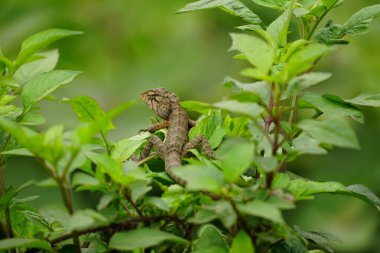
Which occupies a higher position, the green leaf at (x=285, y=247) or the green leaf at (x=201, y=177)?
the green leaf at (x=201, y=177)

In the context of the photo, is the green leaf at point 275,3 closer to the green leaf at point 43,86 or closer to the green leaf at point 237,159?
the green leaf at point 43,86

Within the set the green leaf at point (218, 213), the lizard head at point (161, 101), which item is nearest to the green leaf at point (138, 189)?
the green leaf at point (218, 213)

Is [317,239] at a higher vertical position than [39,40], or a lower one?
lower

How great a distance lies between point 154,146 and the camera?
6.16 feet

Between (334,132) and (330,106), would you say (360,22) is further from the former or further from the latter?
(334,132)

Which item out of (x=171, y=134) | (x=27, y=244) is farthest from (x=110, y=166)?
(x=171, y=134)

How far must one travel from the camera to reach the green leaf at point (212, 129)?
1504mm

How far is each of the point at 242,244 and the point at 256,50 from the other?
1.07ft

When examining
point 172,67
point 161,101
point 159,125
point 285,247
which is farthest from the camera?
point 172,67

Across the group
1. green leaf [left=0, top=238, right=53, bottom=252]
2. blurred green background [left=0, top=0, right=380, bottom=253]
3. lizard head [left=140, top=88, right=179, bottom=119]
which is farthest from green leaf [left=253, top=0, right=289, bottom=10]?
blurred green background [left=0, top=0, right=380, bottom=253]

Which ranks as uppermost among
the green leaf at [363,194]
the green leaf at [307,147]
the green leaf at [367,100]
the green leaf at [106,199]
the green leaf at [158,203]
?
the green leaf at [307,147]

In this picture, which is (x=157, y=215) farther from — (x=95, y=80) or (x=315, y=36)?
(x=95, y=80)

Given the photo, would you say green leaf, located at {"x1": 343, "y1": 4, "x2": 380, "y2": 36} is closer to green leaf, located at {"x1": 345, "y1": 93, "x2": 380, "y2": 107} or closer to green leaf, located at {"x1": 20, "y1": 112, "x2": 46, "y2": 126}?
green leaf, located at {"x1": 345, "y1": 93, "x2": 380, "y2": 107}

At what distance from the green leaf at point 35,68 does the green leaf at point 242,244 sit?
651 mm
